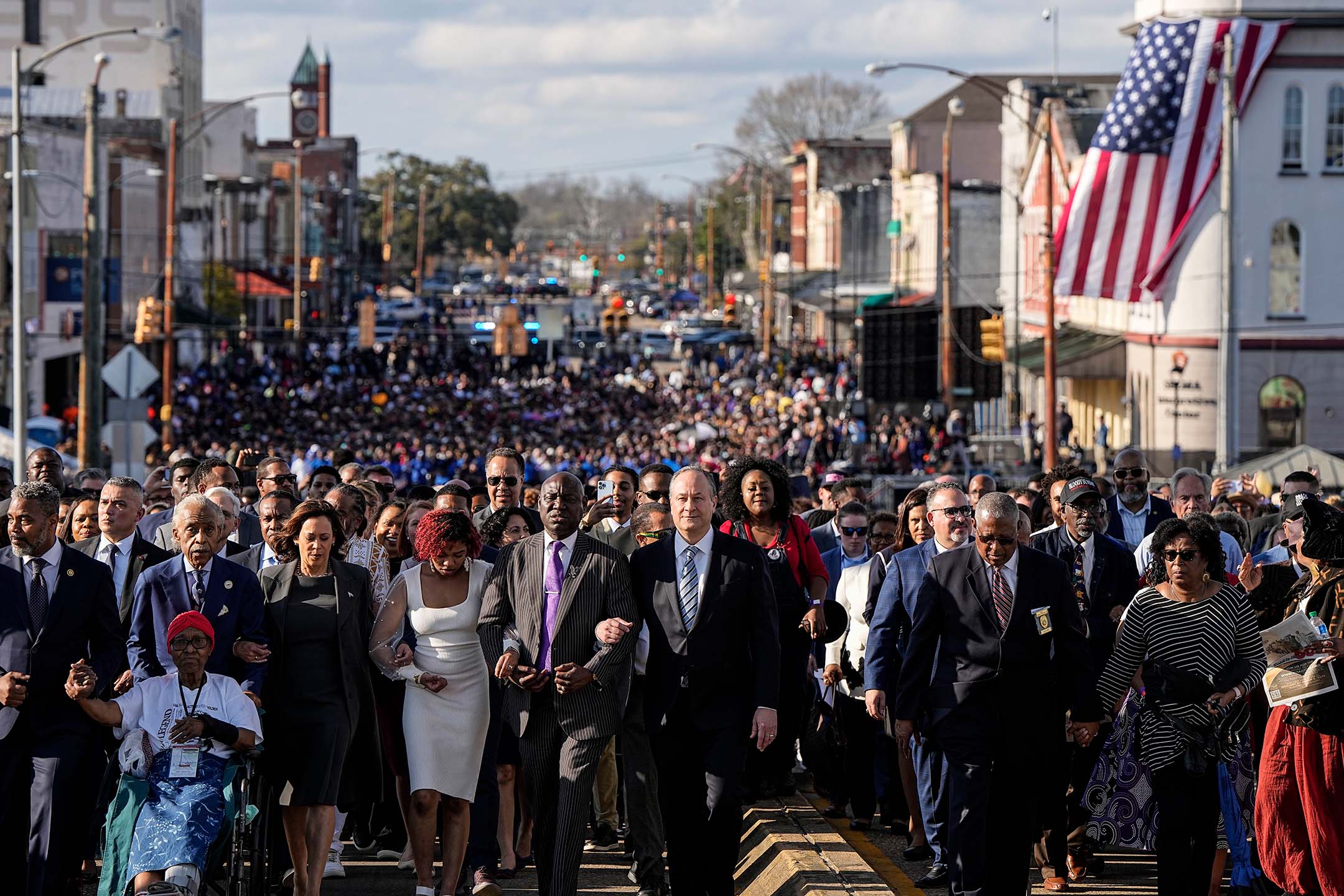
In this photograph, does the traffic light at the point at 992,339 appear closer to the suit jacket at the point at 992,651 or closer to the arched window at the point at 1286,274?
the arched window at the point at 1286,274

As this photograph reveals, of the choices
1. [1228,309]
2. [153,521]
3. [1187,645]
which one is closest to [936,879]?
[1187,645]

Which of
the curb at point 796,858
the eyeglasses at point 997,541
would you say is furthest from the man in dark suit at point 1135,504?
the eyeglasses at point 997,541

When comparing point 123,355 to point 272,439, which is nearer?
point 123,355

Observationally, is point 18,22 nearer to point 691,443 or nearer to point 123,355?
point 691,443

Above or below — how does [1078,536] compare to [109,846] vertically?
above

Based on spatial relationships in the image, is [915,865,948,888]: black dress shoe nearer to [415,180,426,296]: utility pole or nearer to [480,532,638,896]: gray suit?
[480,532,638,896]: gray suit

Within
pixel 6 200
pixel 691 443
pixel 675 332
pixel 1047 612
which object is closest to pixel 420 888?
pixel 1047 612

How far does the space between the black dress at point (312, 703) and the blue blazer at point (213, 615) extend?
18 centimetres

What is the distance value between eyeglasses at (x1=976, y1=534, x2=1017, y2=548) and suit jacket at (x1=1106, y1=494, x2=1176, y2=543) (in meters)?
3.54

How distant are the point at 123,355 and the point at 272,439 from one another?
18231 mm

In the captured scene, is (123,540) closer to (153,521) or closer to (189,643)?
(189,643)

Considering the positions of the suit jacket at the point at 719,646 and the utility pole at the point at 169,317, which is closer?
the suit jacket at the point at 719,646

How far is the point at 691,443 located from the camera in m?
42.4

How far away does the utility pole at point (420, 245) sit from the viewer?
144500 mm
